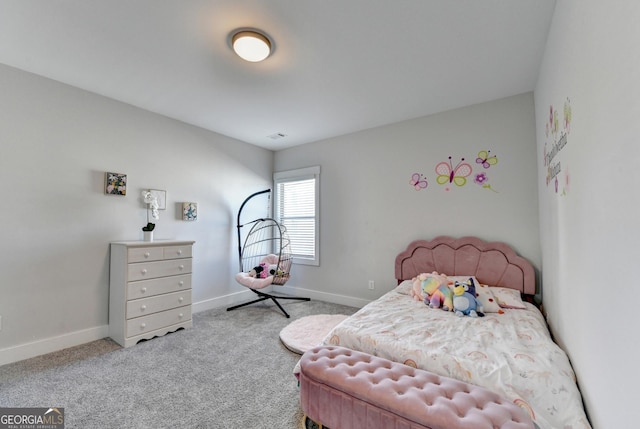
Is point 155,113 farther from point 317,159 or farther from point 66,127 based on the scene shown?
point 317,159

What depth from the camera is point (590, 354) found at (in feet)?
3.85

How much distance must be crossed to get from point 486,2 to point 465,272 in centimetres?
238

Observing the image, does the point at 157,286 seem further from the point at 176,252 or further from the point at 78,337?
the point at 78,337

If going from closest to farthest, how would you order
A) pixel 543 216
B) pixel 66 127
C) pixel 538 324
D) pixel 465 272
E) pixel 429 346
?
1. pixel 429 346
2. pixel 538 324
3. pixel 543 216
4. pixel 66 127
5. pixel 465 272

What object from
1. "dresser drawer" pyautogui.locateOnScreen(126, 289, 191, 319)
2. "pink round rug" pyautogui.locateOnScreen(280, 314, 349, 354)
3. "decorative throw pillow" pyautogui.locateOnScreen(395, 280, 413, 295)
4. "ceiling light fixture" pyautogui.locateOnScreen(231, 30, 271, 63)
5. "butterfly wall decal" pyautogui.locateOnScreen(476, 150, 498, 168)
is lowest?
"pink round rug" pyautogui.locateOnScreen(280, 314, 349, 354)

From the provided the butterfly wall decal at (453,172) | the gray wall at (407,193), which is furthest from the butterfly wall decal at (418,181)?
the butterfly wall decal at (453,172)

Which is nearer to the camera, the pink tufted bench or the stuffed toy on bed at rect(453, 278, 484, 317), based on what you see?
the pink tufted bench

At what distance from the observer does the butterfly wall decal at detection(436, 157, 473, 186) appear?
3062 mm

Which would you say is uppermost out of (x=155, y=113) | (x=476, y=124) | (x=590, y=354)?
(x=155, y=113)

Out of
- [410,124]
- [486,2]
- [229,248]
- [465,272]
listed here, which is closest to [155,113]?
[229,248]

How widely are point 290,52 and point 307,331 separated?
2.71 meters

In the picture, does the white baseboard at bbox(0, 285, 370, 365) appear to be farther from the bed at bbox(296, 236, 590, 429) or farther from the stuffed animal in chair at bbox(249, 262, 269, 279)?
the bed at bbox(296, 236, 590, 429)

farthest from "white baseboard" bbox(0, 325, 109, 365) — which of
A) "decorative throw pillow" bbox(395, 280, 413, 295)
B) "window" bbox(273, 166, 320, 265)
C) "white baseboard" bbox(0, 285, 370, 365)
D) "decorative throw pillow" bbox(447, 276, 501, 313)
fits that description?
"decorative throw pillow" bbox(447, 276, 501, 313)

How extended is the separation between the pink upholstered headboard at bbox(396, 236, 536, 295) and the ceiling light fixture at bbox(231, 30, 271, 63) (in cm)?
258
